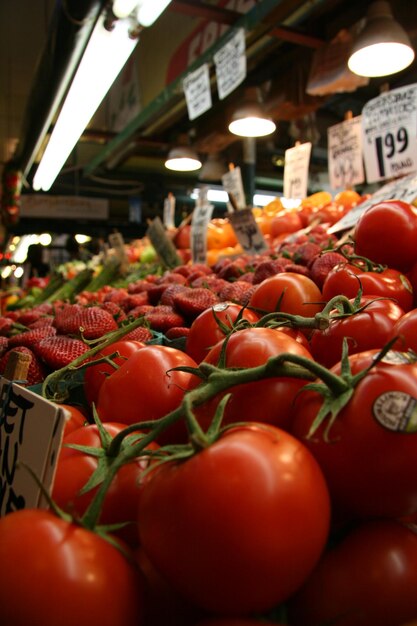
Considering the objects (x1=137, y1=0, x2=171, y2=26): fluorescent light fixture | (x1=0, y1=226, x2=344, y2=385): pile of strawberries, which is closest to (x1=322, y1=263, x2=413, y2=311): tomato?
(x1=0, y1=226, x2=344, y2=385): pile of strawberries

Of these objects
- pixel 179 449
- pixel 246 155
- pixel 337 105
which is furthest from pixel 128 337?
pixel 337 105

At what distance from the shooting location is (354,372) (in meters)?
0.70

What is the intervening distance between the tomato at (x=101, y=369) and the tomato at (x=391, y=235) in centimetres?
73

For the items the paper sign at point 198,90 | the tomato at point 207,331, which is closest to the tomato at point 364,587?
the tomato at point 207,331

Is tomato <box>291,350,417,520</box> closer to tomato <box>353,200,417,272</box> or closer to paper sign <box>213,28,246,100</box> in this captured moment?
tomato <box>353,200,417,272</box>

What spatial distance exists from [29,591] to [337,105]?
7936 millimetres

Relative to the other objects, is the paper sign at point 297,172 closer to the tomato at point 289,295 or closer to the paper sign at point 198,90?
the paper sign at point 198,90

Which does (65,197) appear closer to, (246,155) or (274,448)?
(246,155)

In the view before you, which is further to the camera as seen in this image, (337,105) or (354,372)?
(337,105)

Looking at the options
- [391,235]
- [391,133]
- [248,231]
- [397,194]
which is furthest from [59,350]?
[391,133]

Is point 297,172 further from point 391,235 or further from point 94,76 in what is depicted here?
point 391,235

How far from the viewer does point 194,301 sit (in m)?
1.90

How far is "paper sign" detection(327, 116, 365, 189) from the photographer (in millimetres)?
4680

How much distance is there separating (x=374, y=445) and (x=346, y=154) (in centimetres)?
460
